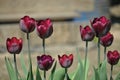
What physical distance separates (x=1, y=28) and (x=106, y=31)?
579cm

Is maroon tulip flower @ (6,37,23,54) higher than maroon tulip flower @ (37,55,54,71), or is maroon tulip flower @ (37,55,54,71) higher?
maroon tulip flower @ (6,37,23,54)

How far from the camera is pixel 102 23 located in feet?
7.06

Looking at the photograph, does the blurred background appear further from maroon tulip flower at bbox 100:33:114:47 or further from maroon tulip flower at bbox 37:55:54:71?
maroon tulip flower at bbox 37:55:54:71

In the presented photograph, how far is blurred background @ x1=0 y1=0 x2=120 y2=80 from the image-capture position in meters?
7.33

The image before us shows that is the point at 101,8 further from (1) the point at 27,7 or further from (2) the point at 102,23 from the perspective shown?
(2) the point at 102,23

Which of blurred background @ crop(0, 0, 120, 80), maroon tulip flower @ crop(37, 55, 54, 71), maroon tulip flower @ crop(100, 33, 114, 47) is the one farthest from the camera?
blurred background @ crop(0, 0, 120, 80)

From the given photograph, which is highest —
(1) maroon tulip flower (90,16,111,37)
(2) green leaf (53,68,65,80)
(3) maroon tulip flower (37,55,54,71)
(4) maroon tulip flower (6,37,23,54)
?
(1) maroon tulip flower (90,16,111,37)

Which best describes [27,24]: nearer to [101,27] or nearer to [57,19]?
[101,27]

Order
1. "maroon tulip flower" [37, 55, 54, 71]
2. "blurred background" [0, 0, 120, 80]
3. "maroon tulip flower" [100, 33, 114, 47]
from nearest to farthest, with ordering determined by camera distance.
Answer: "maroon tulip flower" [37, 55, 54, 71], "maroon tulip flower" [100, 33, 114, 47], "blurred background" [0, 0, 120, 80]

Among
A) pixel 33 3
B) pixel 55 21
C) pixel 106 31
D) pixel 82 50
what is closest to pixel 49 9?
pixel 33 3

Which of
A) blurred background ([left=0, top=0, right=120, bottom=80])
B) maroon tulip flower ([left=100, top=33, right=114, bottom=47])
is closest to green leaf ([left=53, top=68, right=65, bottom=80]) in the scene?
maroon tulip flower ([left=100, top=33, right=114, bottom=47])

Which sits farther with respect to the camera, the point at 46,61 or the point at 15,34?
the point at 15,34

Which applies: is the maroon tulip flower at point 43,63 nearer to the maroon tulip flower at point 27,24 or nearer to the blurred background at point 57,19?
the maroon tulip flower at point 27,24

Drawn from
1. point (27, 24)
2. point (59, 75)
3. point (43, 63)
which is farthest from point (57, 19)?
point (43, 63)
